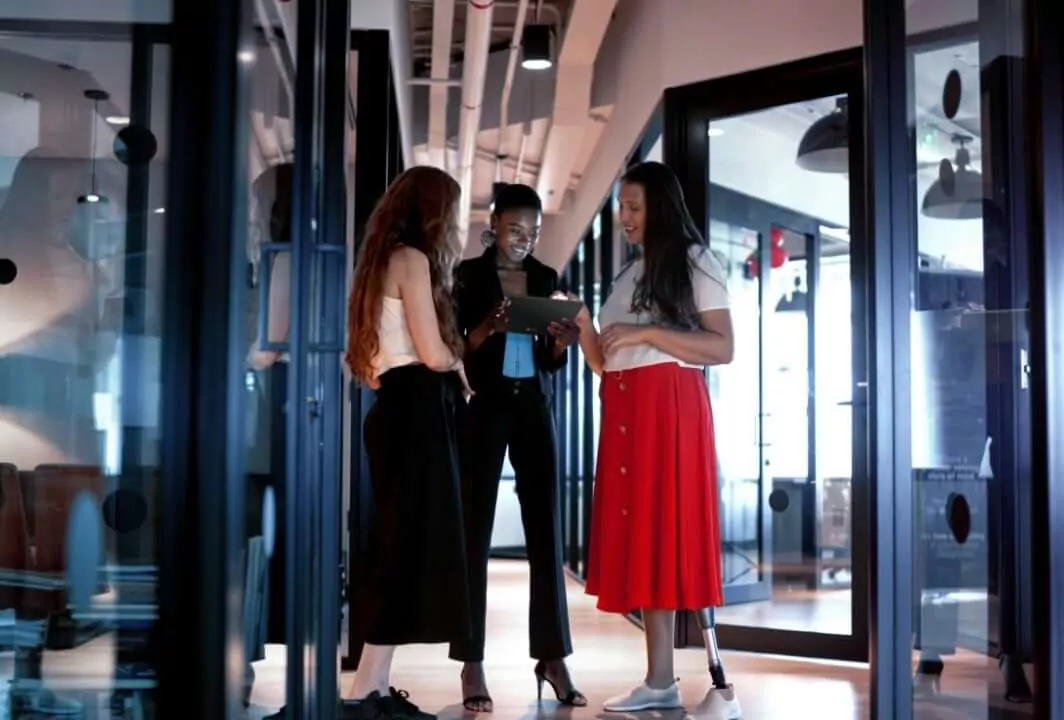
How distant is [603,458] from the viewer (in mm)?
3828

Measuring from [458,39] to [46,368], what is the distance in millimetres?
6969

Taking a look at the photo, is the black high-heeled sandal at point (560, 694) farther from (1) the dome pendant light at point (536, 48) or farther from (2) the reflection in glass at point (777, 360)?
(1) the dome pendant light at point (536, 48)

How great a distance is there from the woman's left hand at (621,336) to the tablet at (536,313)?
11cm

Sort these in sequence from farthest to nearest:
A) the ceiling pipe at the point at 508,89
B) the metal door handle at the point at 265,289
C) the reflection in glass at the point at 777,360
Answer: the ceiling pipe at the point at 508,89 < the reflection in glass at the point at 777,360 < the metal door handle at the point at 265,289

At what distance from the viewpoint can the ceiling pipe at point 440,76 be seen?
6930 mm

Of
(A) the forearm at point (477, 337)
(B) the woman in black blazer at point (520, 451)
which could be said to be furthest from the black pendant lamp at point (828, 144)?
(A) the forearm at point (477, 337)

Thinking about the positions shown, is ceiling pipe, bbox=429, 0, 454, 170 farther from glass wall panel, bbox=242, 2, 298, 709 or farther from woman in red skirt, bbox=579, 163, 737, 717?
glass wall panel, bbox=242, 2, 298, 709

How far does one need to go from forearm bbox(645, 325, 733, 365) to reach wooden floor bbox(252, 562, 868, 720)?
100cm

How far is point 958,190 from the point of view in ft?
9.46

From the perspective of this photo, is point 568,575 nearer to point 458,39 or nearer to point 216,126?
point 458,39

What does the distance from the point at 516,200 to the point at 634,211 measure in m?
0.38

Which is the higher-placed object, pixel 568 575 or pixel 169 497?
pixel 169 497

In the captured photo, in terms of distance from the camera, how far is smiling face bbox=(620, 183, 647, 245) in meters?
3.82

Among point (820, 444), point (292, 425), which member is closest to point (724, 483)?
point (820, 444)
